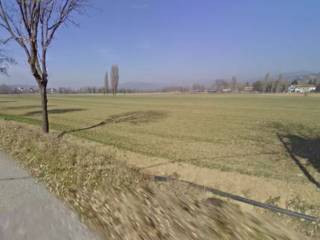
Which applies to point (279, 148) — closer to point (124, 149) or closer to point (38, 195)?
point (124, 149)

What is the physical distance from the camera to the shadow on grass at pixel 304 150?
8.64 m

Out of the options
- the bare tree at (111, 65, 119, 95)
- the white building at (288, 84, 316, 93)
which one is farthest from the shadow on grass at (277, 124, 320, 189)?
the white building at (288, 84, 316, 93)

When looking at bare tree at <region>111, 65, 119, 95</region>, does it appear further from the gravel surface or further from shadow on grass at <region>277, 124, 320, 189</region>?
the gravel surface

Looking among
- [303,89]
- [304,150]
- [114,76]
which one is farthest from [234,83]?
[304,150]

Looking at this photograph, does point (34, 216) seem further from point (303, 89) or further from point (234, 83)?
point (234, 83)

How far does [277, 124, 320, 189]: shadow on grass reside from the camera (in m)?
8.64

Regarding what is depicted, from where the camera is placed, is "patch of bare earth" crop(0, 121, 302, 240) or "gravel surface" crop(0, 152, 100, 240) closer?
"gravel surface" crop(0, 152, 100, 240)

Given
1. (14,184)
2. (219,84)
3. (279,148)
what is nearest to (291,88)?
(219,84)

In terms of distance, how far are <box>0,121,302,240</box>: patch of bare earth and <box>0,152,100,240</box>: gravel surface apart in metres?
0.18

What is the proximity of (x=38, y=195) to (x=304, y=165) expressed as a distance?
321 inches

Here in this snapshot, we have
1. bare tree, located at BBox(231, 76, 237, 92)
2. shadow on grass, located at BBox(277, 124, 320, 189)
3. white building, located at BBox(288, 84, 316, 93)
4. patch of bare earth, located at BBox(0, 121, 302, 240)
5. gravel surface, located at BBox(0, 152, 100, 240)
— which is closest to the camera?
gravel surface, located at BBox(0, 152, 100, 240)

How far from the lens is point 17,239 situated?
3207 millimetres

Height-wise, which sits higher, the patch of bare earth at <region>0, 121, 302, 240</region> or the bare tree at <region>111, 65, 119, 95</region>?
the bare tree at <region>111, 65, 119, 95</region>

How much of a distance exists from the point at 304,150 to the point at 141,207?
30.8 feet
